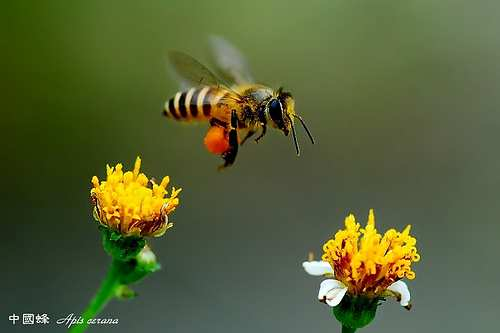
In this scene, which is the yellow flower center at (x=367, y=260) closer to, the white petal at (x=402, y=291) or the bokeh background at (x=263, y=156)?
the white petal at (x=402, y=291)

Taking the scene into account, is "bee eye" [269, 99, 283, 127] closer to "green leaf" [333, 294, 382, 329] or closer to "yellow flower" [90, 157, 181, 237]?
"yellow flower" [90, 157, 181, 237]

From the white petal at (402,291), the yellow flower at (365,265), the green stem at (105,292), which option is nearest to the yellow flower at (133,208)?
the green stem at (105,292)

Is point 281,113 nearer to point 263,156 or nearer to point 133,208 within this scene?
point 133,208

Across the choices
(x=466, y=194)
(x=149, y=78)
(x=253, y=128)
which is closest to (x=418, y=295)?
(x=466, y=194)

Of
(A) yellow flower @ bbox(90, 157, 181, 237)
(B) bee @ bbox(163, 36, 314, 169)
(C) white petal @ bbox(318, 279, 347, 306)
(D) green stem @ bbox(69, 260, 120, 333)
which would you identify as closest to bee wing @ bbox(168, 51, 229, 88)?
(B) bee @ bbox(163, 36, 314, 169)

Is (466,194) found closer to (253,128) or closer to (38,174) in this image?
(38,174)

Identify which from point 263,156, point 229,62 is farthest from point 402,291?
point 263,156
